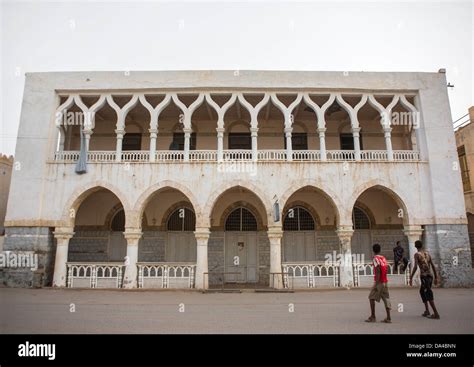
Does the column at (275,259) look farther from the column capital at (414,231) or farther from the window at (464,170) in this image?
the window at (464,170)

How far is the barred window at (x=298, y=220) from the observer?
17.0m

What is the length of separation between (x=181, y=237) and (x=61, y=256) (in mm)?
5347

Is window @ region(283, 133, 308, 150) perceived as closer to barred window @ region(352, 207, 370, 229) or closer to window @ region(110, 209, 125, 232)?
barred window @ region(352, 207, 370, 229)

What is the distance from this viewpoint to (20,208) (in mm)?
14102

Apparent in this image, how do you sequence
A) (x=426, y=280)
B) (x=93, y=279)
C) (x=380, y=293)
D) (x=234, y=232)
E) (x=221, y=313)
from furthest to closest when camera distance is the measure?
1. (x=234, y=232)
2. (x=93, y=279)
3. (x=221, y=313)
4. (x=426, y=280)
5. (x=380, y=293)

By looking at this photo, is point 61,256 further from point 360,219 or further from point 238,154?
point 360,219

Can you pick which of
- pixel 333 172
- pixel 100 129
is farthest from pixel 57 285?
pixel 333 172

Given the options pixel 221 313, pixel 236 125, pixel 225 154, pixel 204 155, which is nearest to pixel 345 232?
pixel 225 154

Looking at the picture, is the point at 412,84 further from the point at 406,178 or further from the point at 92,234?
the point at 92,234

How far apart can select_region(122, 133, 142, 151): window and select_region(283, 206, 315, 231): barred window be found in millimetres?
8444

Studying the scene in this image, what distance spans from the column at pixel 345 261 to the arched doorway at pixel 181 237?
6979 millimetres

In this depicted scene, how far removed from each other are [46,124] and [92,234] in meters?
5.63

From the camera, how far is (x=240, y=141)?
1736cm
